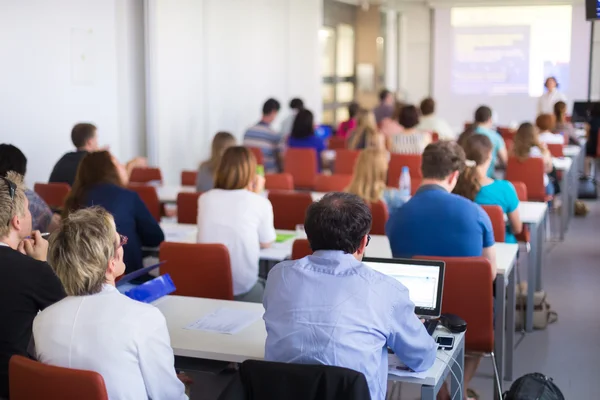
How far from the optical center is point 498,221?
4.76 meters

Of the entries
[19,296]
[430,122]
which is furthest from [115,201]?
[430,122]

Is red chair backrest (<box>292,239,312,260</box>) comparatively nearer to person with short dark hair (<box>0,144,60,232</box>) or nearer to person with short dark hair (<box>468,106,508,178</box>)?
Answer: person with short dark hair (<box>0,144,60,232</box>)

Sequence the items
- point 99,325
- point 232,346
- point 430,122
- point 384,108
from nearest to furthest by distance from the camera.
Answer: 1. point 99,325
2. point 232,346
3. point 430,122
4. point 384,108

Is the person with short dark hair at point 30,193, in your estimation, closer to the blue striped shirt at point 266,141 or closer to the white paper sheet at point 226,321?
the white paper sheet at point 226,321

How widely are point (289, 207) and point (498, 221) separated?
1446mm

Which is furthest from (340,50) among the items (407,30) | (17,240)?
(17,240)

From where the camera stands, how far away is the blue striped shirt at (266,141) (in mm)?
8969

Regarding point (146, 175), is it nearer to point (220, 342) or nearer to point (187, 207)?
point (187, 207)

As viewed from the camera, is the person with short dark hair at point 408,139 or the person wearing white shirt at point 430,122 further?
the person wearing white shirt at point 430,122

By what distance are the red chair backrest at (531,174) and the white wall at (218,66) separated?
3.79 m

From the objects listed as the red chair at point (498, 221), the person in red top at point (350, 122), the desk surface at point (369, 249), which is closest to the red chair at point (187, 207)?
the desk surface at point (369, 249)

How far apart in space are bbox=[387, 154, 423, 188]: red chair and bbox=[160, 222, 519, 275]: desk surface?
2797 millimetres

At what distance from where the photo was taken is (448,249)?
3.79 metres

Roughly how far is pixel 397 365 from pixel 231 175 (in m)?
1.95
